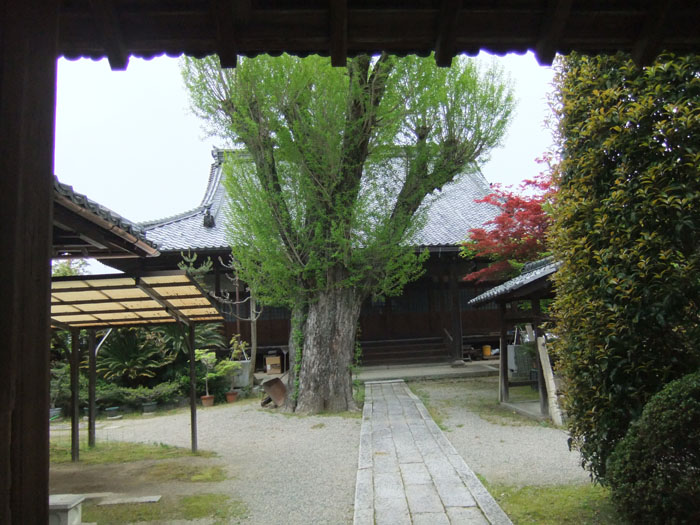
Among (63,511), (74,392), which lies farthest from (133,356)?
(63,511)

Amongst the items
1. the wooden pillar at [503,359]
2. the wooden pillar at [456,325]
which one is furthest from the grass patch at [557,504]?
the wooden pillar at [456,325]

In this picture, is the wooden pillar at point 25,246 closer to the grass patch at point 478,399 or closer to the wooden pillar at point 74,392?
the wooden pillar at point 74,392

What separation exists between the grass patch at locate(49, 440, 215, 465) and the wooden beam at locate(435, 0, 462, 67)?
6.45 m

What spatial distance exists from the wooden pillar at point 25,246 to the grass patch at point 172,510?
3.08 m

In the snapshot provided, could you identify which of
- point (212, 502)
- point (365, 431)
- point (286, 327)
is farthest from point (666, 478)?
point (286, 327)

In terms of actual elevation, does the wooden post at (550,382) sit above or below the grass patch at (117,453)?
above

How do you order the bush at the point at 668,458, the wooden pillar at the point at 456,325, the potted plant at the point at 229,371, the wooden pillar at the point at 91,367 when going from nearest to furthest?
the bush at the point at 668,458
the wooden pillar at the point at 91,367
the potted plant at the point at 229,371
the wooden pillar at the point at 456,325

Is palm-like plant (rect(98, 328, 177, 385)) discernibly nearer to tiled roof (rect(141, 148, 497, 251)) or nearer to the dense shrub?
tiled roof (rect(141, 148, 497, 251))

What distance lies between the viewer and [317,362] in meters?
10.8

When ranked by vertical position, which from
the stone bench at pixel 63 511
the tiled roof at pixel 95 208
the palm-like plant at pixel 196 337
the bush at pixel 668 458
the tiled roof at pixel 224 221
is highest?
the tiled roof at pixel 224 221

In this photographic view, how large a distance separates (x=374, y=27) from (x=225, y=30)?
721 millimetres

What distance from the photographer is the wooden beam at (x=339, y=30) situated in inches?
102

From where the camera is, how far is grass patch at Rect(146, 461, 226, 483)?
20.8 ft

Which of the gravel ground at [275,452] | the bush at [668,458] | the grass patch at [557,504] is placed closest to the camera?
the bush at [668,458]
